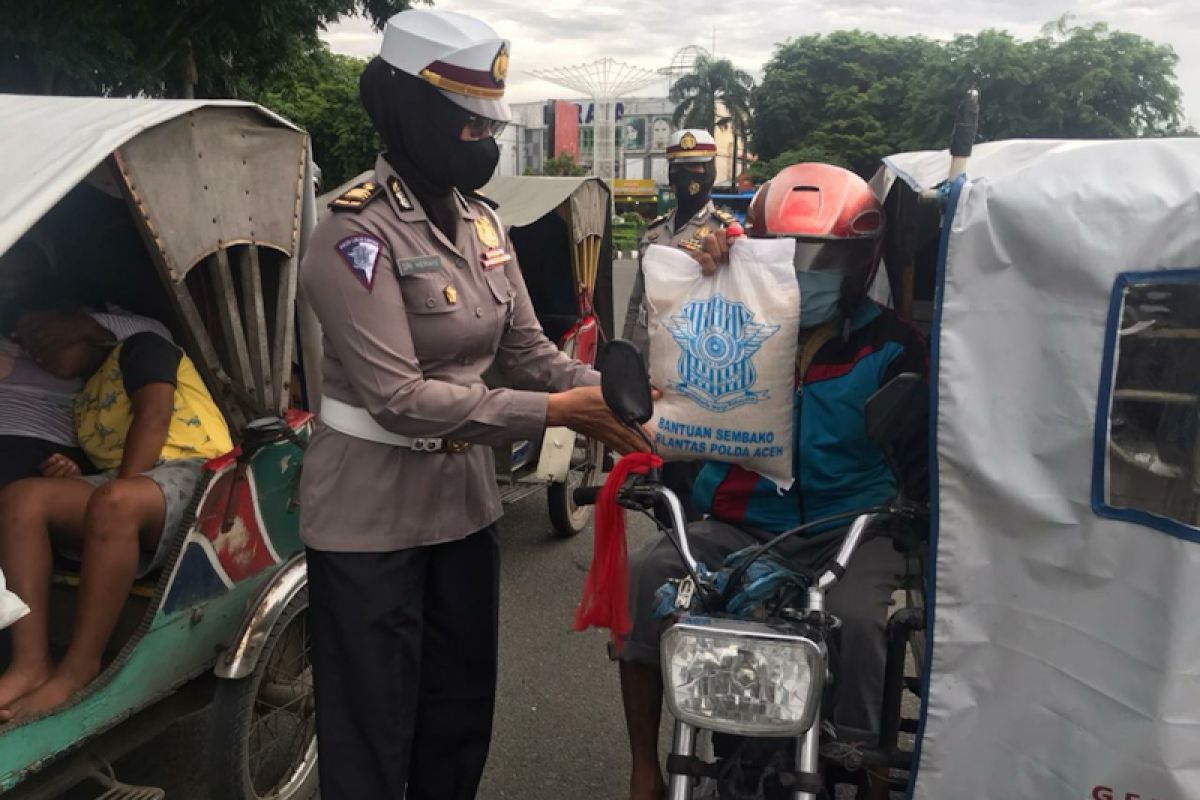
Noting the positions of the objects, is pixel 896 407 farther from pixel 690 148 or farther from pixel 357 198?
pixel 690 148

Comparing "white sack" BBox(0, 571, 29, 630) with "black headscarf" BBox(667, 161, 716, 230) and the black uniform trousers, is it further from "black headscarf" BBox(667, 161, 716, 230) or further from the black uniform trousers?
"black headscarf" BBox(667, 161, 716, 230)

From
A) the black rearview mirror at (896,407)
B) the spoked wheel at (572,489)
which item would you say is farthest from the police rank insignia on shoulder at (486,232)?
the spoked wheel at (572,489)

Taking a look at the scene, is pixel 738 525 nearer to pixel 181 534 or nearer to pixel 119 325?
pixel 181 534

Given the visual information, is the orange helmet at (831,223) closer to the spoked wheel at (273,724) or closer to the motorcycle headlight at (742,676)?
the motorcycle headlight at (742,676)

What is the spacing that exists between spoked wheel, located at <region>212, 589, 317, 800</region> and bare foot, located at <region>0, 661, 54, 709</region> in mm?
413

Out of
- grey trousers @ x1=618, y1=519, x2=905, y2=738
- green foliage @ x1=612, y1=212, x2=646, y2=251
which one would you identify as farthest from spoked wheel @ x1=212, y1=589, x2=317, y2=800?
green foliage @ x1=612, y1=212, x2=646, y2=251

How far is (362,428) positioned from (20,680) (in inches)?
43.6

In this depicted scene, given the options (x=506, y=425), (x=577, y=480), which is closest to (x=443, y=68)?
→ (x=506, y=425)

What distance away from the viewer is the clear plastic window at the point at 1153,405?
4.39 feet

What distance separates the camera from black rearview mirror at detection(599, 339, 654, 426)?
5.59ft

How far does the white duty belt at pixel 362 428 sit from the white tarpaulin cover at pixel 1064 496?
995 millimetres

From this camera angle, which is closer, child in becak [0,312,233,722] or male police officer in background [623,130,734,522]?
child in becak [0,312,233,722]

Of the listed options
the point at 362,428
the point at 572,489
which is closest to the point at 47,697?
the point at 362,428

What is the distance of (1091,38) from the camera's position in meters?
27.6
